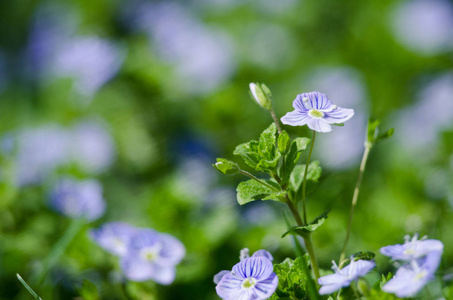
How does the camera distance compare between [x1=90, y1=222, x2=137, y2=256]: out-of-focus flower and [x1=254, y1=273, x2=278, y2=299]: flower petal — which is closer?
[x1=254, y1=273, x2=278, y2=299]: flower petal

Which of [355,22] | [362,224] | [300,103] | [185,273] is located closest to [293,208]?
[300,103]

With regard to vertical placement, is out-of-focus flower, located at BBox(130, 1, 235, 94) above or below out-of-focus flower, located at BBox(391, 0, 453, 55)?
below

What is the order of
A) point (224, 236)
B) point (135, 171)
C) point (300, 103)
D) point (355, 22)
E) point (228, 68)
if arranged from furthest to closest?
point (355, 22), point (228, 68), point (135, 171), point (224, 236), point (300, 103)

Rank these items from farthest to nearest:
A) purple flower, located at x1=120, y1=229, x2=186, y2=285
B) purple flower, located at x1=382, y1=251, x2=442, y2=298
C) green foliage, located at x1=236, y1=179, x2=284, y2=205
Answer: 1. purple flower, located at x1=120, y1=229, x2=186, y2=285
2. green foliage, located at x1=236, y1=179, x2=284, y2=205
3. purple flower, located at x1=382, y1=251, x2=442, y2=298

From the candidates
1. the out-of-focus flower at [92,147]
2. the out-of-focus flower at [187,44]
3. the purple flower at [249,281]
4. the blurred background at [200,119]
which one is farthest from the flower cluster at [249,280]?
the out-of-focus flower at [187,44]

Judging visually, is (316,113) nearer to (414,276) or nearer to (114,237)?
(414,276)

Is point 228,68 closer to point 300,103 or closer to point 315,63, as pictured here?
point 315,63

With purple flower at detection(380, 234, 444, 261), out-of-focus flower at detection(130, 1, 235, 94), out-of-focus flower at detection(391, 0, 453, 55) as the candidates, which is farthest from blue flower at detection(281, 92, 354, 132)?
out-of-focus flower at detection(391, 0, 453, 55)

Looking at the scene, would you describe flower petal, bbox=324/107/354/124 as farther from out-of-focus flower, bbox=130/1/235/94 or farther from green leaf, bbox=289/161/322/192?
out-of-focus flower, bbox=130/1/235/94
